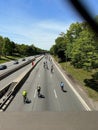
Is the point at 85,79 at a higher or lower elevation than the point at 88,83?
lower

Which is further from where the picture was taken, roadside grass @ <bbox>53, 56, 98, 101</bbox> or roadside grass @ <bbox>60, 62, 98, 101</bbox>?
roadside grass @ <bbox>53, 56, 98, 101</bbox>

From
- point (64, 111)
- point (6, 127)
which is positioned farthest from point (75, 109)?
point (6, 127)

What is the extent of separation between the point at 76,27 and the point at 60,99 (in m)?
51.9

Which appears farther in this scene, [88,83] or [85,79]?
[85,79]

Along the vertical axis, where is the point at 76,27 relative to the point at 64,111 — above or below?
above

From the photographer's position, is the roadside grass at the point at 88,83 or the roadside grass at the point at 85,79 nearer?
the roadside grass at the point at 85,79

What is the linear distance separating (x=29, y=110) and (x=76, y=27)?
58477 mm

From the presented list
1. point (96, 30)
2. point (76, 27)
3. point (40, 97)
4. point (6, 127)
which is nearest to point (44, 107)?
point (40, 97)

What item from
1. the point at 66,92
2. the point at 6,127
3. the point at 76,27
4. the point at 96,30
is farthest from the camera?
the point at 76,27

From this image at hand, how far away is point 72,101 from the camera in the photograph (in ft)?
108

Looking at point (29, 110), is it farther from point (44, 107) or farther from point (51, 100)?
point (51, 100)

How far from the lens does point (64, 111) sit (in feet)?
91.9

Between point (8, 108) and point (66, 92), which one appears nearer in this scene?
point (8, 108)

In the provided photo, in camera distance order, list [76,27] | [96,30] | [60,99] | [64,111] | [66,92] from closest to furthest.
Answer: [96,30] → [64,111] → [60,99] → [66,92] → [76,27]
